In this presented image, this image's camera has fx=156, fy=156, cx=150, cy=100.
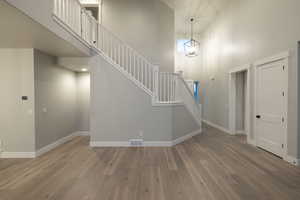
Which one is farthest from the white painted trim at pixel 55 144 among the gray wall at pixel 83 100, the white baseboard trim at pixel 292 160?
the white baseboard trim at pixel 292 160

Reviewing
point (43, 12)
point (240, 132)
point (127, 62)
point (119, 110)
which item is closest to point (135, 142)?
point (119, 110)

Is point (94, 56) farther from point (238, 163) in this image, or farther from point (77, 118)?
point (238, 163)

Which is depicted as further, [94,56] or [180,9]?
[180,9]

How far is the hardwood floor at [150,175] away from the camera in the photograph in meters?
2.34

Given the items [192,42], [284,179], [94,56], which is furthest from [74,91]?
[284,179]

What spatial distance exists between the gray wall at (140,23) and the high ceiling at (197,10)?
719 mm

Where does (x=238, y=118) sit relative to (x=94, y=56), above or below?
below

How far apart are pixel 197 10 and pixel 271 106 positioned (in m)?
5.03

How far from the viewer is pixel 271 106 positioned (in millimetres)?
3969

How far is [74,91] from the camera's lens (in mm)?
5766

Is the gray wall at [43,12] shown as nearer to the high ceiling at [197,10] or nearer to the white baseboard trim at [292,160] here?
the high ceiling at [197,10]

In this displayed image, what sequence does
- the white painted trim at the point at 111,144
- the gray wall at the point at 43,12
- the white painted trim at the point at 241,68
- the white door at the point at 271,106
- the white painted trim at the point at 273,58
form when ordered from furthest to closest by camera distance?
the white painted trim at the point at 241,68 < the white painted trim at the point at 111,144 < the white door at the point at 271,106 < the white painted trim at the point at 273,58 < the gray wall at the point at 43,12

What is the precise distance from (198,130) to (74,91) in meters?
4.94

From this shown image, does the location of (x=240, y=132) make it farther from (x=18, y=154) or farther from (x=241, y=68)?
(x=18, y=154)
